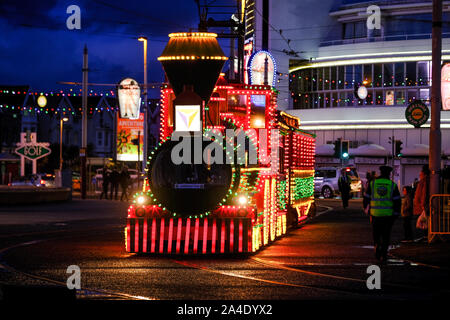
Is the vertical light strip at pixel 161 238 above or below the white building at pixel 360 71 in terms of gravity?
→ below

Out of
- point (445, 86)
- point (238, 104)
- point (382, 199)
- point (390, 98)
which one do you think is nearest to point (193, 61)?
point (238, 104)

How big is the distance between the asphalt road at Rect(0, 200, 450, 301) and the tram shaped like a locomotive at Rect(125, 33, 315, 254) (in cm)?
47

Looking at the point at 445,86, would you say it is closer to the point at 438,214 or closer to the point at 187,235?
the point at 438,214

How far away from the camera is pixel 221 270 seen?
518 inches

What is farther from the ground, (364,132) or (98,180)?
(364,132)

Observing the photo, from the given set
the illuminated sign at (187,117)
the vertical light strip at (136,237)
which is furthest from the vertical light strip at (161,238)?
the illuminated sign at (187,117)

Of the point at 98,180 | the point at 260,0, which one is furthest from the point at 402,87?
the point at 98,180

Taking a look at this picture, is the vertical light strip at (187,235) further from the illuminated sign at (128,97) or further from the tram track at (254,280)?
the illuminated sign at (128,97)

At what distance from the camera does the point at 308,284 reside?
37.8 feet

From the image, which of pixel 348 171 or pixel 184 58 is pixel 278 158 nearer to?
pixel 184 58

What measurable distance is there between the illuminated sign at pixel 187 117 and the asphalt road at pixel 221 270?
8.35 ft

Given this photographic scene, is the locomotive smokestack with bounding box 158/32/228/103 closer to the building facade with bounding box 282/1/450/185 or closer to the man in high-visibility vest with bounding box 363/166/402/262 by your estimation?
the man in high-visibility vest with bounding box 363/166/402/262

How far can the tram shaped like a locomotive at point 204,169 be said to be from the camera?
1535cm
